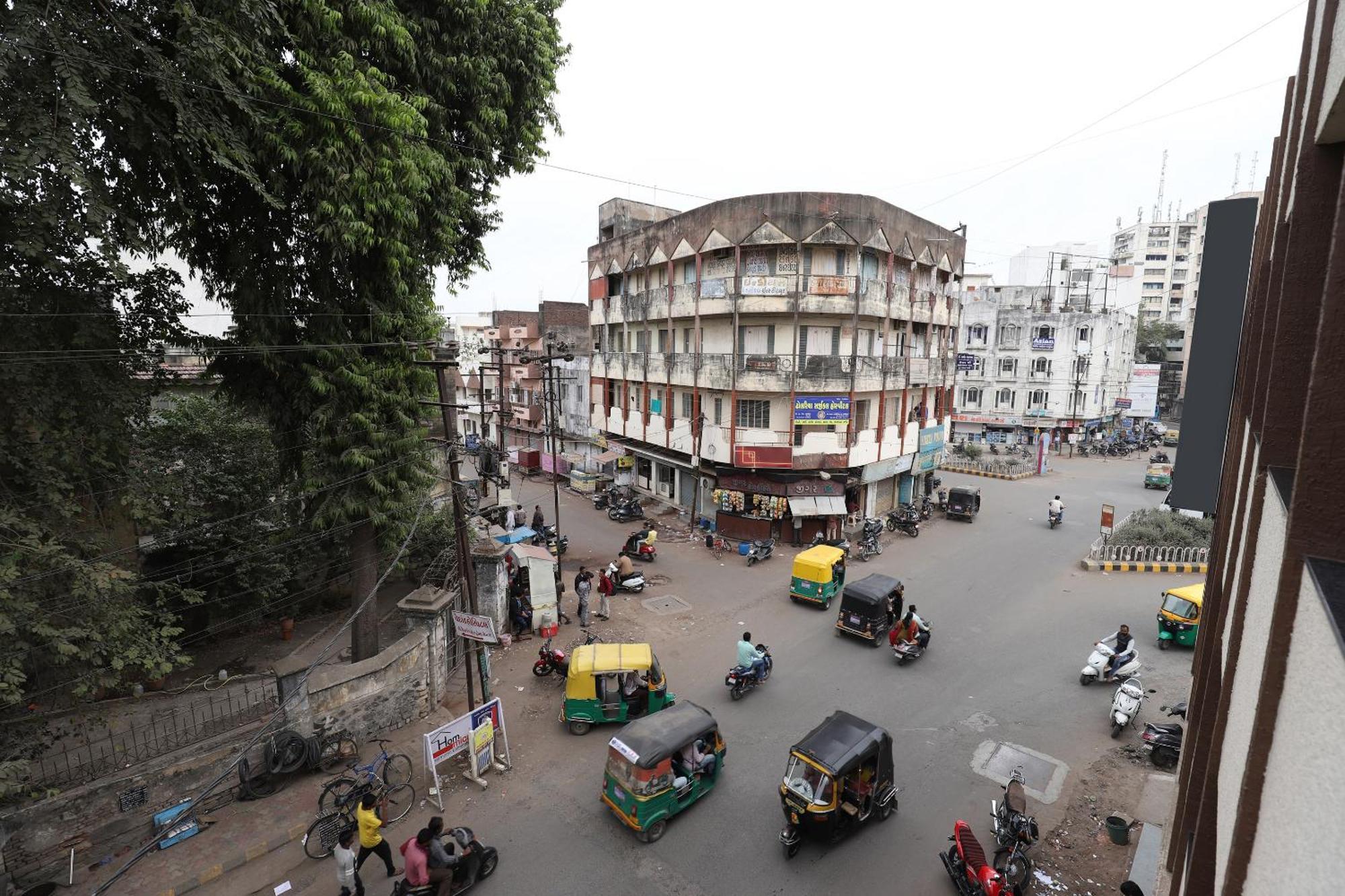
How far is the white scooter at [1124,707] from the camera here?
435 inches

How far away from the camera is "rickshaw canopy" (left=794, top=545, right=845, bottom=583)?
56.3 ft

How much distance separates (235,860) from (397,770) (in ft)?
7.89

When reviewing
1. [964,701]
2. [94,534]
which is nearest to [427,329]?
[94,534]

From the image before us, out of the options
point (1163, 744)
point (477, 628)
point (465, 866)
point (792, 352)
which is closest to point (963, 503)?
point (792, 352)

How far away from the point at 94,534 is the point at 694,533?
63.0 feet

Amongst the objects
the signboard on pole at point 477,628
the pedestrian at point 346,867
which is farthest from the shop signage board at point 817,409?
the pedestrian at point 346,867

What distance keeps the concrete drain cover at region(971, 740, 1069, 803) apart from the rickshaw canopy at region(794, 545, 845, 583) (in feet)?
21.6

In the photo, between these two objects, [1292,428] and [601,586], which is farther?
[601,586]

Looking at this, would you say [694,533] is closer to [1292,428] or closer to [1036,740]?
[1036,740]

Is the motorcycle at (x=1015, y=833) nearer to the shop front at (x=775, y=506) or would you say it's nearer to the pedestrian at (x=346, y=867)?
the pedestrian at (x=346, y=867)

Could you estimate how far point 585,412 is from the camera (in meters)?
37.7

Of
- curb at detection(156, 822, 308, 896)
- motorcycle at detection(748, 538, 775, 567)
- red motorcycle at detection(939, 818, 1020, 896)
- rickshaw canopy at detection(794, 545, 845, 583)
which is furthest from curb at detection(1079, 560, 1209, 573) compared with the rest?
curb at detection(156, 822, 308, 896)

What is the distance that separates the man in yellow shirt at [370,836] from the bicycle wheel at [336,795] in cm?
107

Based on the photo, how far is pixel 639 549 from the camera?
71.1ft
